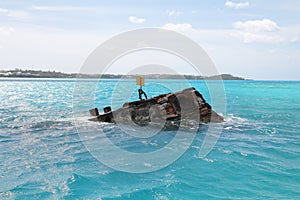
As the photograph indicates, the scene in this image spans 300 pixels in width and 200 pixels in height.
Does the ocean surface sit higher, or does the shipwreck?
the shipwreck

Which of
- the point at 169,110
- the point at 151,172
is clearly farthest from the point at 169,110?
the point at 151,172

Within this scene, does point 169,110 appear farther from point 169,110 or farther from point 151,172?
point 151,172

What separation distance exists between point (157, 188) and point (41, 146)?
590 cm

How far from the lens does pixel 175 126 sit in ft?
47.4

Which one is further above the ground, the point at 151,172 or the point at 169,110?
the point at 169,110

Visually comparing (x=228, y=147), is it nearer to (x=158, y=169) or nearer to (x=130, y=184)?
(x=158, y=169)

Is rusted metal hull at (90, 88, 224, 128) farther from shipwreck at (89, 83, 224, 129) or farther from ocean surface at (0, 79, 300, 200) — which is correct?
ocean surface at (0, 79, 300, 200)

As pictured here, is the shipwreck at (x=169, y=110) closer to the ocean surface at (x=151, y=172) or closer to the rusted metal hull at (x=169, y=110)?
the rusted metal hull at (x=169, y=110)

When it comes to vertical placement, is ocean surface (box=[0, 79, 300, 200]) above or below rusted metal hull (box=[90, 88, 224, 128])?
below

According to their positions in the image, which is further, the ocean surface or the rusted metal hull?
the rusted metal hull

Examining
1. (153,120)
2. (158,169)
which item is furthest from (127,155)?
(153,120)

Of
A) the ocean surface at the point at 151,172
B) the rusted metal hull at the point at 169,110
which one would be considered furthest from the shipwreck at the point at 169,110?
the ocean surface at the point at 151,172

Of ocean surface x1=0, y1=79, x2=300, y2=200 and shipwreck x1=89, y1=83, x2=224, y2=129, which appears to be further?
shipwreck x1=89, y1=83, x2=224, y2=129

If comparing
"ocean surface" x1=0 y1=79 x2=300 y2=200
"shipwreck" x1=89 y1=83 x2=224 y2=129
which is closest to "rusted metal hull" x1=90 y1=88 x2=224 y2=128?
"shipwreck" x1=89 y1=83 x2=224 y2=129
